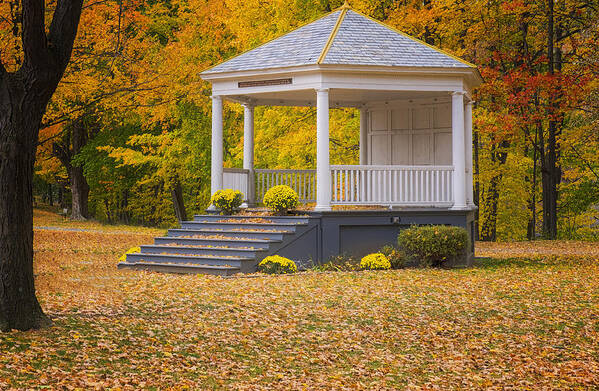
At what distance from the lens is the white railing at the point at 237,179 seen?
17562 mm

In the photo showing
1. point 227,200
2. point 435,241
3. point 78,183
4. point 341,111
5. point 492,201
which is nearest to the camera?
point 435,241

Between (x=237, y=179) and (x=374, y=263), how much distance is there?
4889 mm

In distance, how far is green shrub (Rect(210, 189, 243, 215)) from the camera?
1655 centimetres

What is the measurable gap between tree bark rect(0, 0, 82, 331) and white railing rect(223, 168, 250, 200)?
9.61m

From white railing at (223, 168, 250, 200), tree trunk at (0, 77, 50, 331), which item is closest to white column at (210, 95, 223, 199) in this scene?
white railing at (223, 168, 250, 200)

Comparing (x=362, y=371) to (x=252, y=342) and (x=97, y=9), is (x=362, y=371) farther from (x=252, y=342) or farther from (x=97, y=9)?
(x=97, y=9)

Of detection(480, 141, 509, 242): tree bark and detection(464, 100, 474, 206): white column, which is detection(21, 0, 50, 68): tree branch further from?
detection(480, 141, 509, 242): tree bark

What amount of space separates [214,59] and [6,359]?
73.4 feet

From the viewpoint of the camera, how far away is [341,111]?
25.4 meters

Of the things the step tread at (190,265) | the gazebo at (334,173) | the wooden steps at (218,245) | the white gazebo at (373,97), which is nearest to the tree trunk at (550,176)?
the white gazebo at (373,97)

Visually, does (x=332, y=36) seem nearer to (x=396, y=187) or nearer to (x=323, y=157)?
(x=323, y=157)

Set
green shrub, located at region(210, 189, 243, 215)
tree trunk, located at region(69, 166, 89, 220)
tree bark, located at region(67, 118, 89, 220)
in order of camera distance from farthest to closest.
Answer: tree trunk, located at region(69, 166, 89, 220) → tree bark, located at region(67, 118, 89, 220) → green shrub, located at region(210, 189, 243, 215)

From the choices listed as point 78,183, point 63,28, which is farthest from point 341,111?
point 63,28

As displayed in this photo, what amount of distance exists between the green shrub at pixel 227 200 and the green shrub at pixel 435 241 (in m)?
4.13
